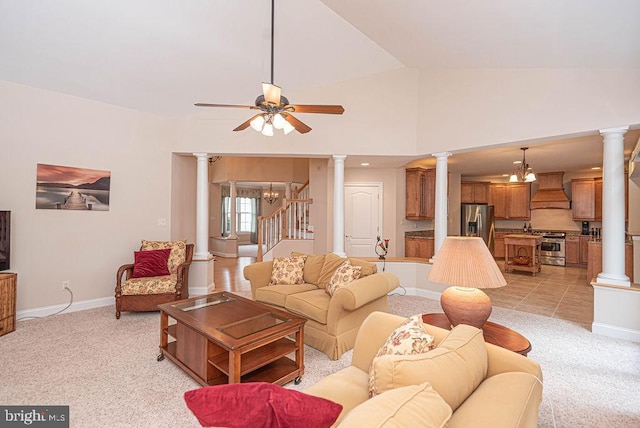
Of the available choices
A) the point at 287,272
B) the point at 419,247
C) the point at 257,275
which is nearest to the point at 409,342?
the point at 287,272

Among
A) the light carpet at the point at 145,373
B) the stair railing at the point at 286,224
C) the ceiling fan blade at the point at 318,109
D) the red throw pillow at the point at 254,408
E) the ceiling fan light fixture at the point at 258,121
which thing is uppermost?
the ceiling fan blade at the point at 318,109

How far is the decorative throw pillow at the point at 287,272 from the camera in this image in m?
3.80

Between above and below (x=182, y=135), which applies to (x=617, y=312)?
below

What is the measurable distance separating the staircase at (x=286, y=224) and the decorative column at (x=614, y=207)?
476cm

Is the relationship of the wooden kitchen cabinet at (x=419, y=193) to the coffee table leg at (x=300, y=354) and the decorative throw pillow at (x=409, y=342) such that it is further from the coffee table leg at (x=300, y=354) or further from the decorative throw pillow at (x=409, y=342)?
the decorative throw pillow at (x=409, y=342)

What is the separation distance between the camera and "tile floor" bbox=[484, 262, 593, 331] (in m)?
4.34

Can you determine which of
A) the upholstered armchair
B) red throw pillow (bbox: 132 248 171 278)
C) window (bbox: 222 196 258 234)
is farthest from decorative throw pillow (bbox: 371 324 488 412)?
window (bbox: 222 196 258 234)

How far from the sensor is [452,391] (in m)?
1.15

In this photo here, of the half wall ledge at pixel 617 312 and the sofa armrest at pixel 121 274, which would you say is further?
the sofa armrest at pixel 121 274

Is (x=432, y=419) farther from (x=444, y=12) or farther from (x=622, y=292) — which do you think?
(x=622, y=292)

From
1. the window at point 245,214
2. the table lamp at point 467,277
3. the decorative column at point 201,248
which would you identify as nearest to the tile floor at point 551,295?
the table lamp at point 467,277

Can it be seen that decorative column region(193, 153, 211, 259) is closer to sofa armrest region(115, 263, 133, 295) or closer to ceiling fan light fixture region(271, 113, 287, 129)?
sofa armrest region(115, 263, 133, 295)

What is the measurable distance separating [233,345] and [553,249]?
29.9 ft

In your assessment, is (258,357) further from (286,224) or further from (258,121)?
(286,224)
